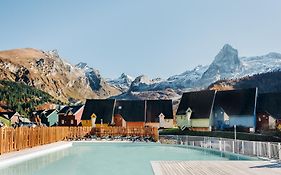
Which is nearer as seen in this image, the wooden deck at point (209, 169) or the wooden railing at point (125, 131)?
the wooden deck at point (209, 169)

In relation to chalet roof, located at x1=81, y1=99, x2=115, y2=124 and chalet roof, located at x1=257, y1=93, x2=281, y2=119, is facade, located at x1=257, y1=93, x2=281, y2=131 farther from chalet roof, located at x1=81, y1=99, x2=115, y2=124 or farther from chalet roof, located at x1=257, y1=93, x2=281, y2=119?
chalet roof, located at x1=81, y1=99, x2=115, y2=124

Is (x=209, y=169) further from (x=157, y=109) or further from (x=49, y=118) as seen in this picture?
(x=49, y=118)

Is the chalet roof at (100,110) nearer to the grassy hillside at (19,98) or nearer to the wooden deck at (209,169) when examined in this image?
the wooden deck at (209,169)

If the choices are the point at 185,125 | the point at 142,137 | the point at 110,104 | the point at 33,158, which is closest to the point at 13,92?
the point at 110,104

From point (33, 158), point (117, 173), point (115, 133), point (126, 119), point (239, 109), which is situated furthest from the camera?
point (126, 119)

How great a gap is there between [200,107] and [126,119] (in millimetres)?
15313

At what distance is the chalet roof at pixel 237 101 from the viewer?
5125 centimetres

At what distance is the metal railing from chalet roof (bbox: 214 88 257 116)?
17.8m

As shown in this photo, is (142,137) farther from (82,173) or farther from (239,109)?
(82,173)

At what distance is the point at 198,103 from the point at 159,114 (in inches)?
433

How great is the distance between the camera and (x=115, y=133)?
4734 centimetres

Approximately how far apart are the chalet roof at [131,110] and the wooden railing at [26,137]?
2524cm

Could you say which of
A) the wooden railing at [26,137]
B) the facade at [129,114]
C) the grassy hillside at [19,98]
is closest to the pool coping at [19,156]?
the wooden railing at [26,137]

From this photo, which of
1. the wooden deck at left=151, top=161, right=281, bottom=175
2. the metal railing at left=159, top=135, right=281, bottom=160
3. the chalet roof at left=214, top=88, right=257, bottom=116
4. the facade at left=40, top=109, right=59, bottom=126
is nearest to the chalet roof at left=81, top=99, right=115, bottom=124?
the chalet roof at left=214, top=88, right=257, bottom=116
